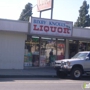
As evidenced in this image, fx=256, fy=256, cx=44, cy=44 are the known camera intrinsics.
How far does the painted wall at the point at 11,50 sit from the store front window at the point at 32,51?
31.3 inches

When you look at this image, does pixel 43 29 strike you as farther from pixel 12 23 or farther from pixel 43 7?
pixel 43 7

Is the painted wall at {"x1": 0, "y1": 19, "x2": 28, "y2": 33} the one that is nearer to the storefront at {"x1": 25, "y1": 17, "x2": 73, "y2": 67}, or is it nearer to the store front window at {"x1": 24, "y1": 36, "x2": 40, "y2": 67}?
the storefront at {"x1": 25, "y1": 17, "x2": 73, "y2": 67}

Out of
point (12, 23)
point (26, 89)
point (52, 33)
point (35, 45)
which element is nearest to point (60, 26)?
point (52, 33)

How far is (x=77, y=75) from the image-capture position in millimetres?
16984

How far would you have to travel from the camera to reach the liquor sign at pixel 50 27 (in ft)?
68.2

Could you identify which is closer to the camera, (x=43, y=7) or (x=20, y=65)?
(x=20, y=65)

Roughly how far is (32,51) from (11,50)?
2250 millimetres

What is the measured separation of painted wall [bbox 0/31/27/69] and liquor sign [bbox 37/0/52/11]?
15.3 ft

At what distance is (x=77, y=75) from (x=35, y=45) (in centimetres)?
664

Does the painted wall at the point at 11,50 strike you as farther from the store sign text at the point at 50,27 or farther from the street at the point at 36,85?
the street at the point at 36,85

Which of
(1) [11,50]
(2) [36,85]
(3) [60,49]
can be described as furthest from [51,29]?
(2) [36,85]

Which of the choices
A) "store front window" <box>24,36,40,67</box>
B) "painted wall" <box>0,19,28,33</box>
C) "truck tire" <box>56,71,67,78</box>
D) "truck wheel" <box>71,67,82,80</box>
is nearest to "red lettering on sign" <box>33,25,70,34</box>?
"painted wall" <box>0,19,28,33</box>

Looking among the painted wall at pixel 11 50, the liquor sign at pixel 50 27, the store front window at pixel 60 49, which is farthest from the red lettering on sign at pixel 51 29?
the store front window at pixel 60 49

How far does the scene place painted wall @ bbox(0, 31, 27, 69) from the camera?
20688mm
